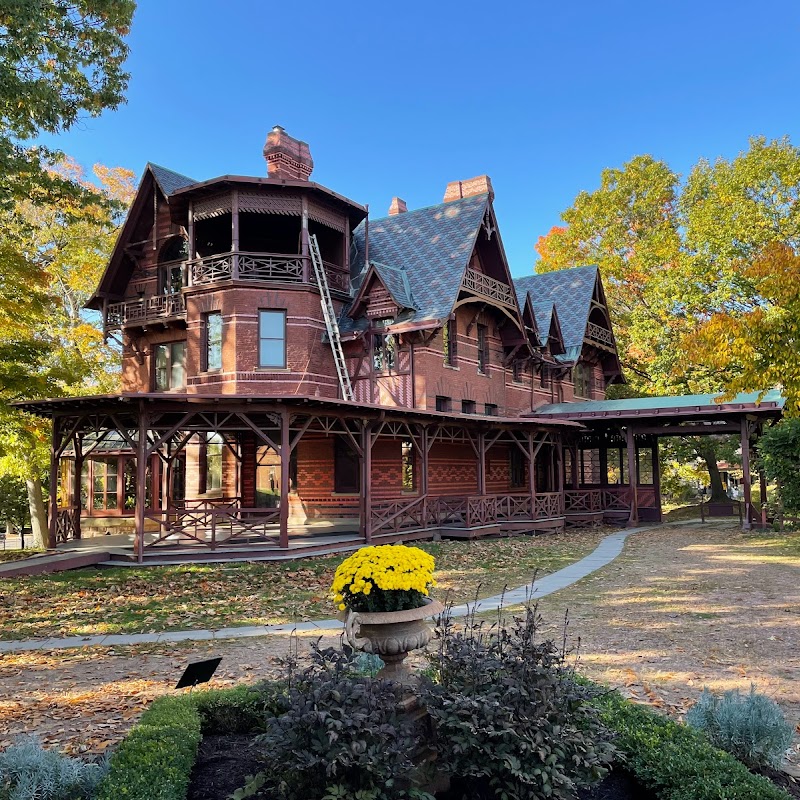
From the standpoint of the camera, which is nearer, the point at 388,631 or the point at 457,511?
the point at 388,631

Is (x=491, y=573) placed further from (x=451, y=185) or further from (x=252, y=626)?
(x=451, y=185)

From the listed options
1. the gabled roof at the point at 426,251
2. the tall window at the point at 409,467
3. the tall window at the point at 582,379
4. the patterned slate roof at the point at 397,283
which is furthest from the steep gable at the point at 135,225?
the tall window at the point at 582,379

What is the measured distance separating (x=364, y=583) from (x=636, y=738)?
89.9 inches

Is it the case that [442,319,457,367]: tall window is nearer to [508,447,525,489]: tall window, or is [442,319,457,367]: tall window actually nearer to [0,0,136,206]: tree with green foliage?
[508,447,525,489]: tall window

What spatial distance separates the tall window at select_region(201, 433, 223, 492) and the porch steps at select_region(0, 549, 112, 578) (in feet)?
27.3

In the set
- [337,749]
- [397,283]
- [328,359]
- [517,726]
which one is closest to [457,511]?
[328,359]

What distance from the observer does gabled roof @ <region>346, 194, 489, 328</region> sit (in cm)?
2411

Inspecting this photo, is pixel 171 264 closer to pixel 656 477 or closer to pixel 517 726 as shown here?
pixel 656 477

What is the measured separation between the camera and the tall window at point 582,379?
36.1 metres

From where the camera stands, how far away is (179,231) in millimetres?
25375

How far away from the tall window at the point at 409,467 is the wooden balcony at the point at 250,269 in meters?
7.22

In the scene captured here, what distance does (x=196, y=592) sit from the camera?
13.6 metres

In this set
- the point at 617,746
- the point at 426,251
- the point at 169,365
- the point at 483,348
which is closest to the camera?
the point at 617,746

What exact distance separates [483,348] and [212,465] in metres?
11.9
